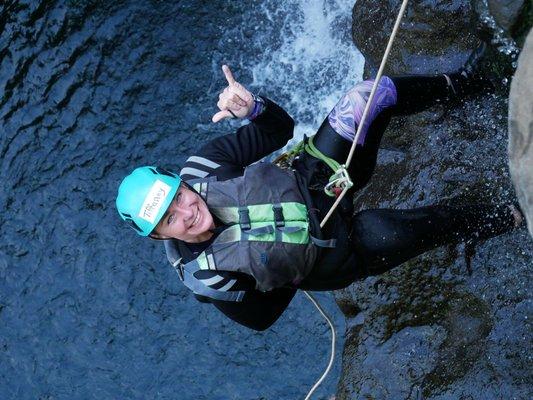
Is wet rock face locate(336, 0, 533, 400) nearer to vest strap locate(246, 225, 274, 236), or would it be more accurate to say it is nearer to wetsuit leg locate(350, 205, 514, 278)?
wetsuit leg locate(350, 205, 514, 278)

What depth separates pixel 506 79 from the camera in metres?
4.93

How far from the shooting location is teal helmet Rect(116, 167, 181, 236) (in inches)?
143

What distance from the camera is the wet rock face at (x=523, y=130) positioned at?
8.59ft

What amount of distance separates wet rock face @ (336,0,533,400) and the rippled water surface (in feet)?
3.77

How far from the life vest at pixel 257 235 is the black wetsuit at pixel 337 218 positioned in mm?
111

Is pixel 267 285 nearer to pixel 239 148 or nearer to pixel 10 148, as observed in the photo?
pixel 239 148

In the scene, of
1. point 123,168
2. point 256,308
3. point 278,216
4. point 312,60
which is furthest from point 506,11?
point 123,168

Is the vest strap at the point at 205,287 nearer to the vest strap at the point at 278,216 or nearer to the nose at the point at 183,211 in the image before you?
the nose at the point at 183,211

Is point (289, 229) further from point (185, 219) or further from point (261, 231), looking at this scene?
point (185, 219)

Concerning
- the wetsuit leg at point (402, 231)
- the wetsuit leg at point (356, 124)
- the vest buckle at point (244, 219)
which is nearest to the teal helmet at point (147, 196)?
the vest buckle at point (244, 219)

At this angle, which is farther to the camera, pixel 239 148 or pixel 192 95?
pixel 192 95

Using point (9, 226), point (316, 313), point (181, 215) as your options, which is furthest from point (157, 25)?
point (181, 215)

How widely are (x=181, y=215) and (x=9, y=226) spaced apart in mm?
4688

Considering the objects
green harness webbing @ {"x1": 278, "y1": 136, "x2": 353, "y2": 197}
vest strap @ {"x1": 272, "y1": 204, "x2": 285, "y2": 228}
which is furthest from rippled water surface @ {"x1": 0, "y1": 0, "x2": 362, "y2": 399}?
vest strap @ {"x1": 272, "y1": 204, "x2": 285, "y2": 228}
